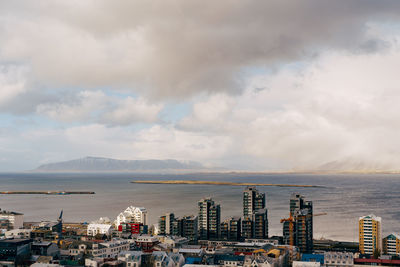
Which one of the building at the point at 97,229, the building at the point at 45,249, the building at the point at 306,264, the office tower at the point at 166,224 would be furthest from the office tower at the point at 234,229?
the building at the point at 45,249

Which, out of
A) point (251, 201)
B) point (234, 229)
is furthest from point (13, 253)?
point (251, 201)

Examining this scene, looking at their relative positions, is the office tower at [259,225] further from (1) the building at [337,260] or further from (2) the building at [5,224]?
(2) the building at [5,224]

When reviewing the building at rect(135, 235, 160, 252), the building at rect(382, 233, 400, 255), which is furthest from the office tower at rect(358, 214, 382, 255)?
the building at rect(135, 235, 160, 252)

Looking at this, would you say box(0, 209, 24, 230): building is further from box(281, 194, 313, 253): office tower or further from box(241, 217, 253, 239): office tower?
box(281, 194, 313, 253): office tower

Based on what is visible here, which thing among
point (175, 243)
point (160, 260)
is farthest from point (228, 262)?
point (175, 243)

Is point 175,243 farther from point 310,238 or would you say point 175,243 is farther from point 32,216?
point 32,216
